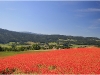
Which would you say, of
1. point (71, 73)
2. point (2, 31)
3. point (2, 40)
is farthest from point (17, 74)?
point (2, 31)

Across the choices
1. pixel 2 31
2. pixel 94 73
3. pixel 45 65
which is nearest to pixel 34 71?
pixel 45 65

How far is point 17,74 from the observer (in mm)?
12281

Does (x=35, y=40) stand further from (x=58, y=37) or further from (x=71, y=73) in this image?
(x=71, y=73)

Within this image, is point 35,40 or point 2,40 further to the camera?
point 35,40

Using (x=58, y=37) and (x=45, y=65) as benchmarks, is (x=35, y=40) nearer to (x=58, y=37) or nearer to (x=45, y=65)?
(x=58, y=37)

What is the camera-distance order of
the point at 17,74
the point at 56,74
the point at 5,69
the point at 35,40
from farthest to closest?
the point at 35,40 → the point at 5,69 → the point at 17,74 → the point at 56,74

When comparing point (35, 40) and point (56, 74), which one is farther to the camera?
point (35, 40)

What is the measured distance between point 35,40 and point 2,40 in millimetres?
24800

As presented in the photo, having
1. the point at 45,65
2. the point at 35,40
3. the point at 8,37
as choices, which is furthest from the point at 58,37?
the point at 45,65

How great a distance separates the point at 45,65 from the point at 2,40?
427 ft

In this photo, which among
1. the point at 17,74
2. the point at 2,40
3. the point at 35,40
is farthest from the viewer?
the point at 35,40

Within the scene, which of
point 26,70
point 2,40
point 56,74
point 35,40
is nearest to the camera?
point 56,74

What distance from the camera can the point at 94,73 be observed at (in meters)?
10.5

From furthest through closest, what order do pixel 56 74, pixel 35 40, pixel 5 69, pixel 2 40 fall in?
pixel 35 40 → pixel 2 40 → pixel 5 69 → pixel 56 74
